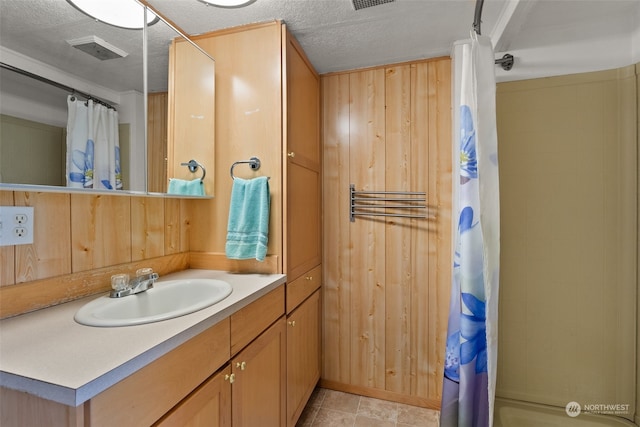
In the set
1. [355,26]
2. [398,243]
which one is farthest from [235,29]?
[398,243]

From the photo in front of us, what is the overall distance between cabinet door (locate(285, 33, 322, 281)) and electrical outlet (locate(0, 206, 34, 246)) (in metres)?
0.94

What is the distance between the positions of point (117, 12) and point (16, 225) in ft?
2.89

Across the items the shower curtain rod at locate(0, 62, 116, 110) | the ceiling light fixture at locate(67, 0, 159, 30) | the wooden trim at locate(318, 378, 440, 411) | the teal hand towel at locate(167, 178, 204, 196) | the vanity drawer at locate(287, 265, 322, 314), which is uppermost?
the ceiling light fixture at locate(67, 0, 159, 30)

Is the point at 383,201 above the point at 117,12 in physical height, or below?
below

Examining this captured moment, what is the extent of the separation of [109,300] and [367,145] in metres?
1.60

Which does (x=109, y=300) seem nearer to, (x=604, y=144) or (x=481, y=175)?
(x=481, y=175)

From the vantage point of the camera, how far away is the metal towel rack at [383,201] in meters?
1.82

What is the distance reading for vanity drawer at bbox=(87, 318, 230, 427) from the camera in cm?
59

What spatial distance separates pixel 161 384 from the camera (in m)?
0.71

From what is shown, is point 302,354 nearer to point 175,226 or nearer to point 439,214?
point 175,226

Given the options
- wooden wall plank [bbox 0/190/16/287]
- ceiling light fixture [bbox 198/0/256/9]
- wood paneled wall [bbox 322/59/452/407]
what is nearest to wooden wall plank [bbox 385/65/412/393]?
wood paneled wall [bbox 322/59/452/407]

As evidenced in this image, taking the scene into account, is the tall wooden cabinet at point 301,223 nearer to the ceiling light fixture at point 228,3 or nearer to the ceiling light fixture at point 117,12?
the ceiling light fixture at point 228,3

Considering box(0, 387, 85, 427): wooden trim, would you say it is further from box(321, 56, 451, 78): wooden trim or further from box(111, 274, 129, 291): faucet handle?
box(321, 56, 451, 78): wooden trim

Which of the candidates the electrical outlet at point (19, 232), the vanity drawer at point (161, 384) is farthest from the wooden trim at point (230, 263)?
the electrical outlet at point (19, 232)
